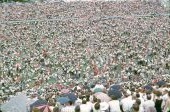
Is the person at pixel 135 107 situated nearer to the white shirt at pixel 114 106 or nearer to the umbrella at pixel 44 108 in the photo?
the white shirt at pixel 114 106

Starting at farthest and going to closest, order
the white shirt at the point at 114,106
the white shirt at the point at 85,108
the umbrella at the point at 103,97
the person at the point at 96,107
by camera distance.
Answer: the umbrella at the point at 103,97
the white shirt at the point at 114,106
the white shirt at the point at 85,108
the person at the point at 96,107

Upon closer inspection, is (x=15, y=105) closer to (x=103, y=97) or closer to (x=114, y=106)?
(x=103, y=97)

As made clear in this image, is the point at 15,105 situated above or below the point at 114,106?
below

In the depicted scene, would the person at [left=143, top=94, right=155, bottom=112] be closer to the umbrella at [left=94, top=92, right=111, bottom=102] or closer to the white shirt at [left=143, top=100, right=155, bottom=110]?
the white shirt at [left=143, top=100, right=155, bottom=110]

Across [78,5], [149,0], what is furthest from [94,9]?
[149,0]

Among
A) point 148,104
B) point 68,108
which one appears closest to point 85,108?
point 68,108

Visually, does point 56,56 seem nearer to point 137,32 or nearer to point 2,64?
point 2,64

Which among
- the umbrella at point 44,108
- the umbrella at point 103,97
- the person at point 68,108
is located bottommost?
the umbrella at point 44,108

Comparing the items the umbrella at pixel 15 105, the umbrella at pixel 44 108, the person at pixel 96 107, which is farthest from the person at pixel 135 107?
the umbrella at pixel 15 105
